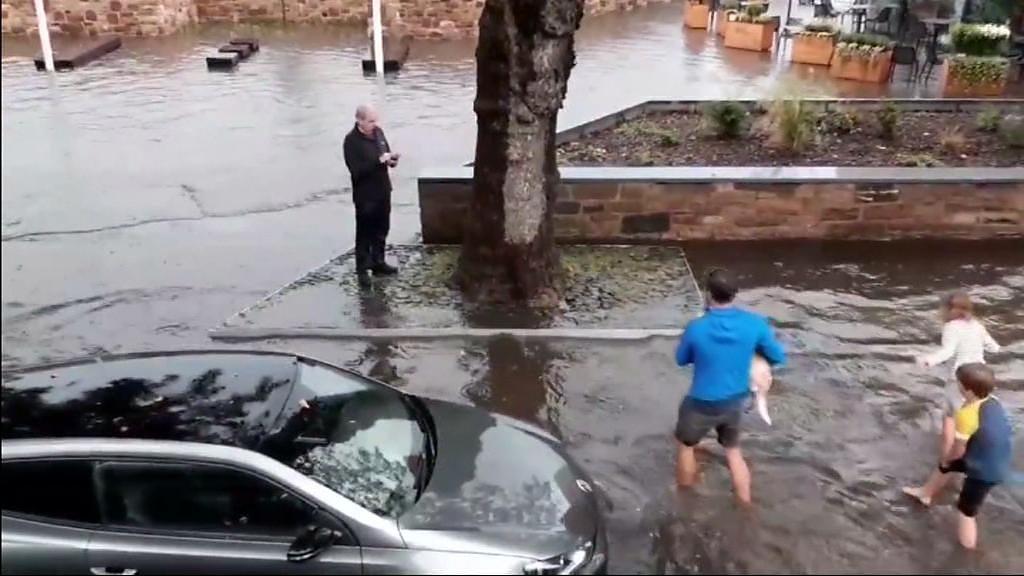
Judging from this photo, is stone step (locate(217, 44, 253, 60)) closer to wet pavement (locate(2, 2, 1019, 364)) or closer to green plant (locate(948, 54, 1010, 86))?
wet pavement (locate(2, 2, 1019, 364))

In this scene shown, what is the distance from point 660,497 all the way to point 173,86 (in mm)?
14256

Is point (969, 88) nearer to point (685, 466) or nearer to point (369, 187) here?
A: point (369, 187)

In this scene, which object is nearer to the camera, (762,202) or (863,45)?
(762,202)

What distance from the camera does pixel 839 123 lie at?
40.7ft

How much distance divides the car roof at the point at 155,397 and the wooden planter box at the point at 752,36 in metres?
17.2

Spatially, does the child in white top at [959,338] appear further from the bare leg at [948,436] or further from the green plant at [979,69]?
the green plant at [979,69]

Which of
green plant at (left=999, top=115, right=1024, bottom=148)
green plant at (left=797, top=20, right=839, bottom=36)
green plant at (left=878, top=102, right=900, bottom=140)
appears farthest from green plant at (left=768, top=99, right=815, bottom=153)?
green plant at (left=797, top=20, right=839, bottom=36)

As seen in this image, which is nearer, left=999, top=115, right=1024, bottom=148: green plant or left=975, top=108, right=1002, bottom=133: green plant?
left=999, top=115, right=1024, bottom=148: green plant

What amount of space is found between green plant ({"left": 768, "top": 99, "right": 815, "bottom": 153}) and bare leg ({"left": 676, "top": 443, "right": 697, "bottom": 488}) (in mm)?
6264

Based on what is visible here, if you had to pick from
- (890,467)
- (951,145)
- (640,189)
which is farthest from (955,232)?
(890,467)

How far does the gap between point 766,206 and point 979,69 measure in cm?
761

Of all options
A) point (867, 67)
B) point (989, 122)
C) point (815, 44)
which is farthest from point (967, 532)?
point (815, 44)

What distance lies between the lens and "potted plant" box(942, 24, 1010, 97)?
625 inches

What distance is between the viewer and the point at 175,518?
15.3 feet
